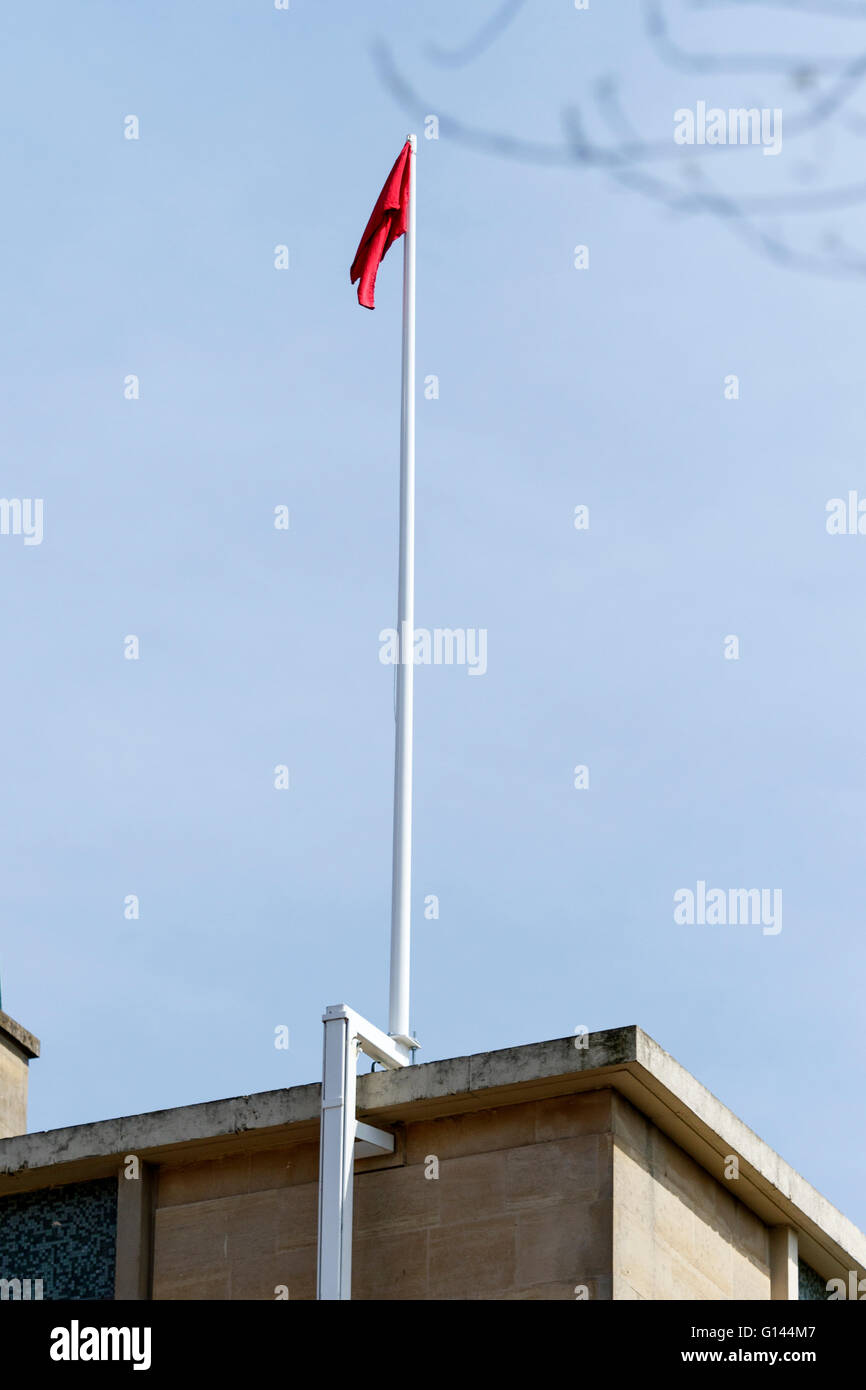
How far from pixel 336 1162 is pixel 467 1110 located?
38.4 inches

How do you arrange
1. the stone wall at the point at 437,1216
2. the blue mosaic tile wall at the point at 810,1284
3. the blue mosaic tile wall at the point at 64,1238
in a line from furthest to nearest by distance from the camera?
the blue mosaic tile wall at the point at 810,1284
the blue mosaic tile wall at the point at 64,1238
the stone wall at the point at 437,1216

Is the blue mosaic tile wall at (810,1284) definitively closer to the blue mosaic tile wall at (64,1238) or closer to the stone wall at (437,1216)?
the stone wall at (437,1216)

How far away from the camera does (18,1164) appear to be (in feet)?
53.8

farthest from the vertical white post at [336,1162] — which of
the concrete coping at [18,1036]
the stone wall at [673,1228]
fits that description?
the concrete coping at [18,1036]

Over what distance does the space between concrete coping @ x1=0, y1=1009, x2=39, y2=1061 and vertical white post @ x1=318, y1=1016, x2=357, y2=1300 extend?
1043cm

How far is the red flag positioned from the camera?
20750 millimetres

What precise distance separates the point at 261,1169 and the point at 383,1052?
117cm

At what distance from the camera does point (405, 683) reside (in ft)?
59.1

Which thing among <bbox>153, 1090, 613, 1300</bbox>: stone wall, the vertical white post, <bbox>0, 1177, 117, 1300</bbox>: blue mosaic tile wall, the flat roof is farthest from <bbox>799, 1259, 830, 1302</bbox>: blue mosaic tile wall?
<bbox>0, 1177, 117, 1300</bbox>: blue mosaic tile wall

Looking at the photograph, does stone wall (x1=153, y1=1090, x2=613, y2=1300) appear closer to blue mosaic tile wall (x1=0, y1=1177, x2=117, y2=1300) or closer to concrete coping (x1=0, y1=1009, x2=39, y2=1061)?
blue mosaic tile wall (x1=0, y1=1177, x2=117, y2=1300)

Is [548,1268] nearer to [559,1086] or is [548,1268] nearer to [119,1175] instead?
[559,1086]

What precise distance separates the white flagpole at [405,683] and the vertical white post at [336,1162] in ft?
3.19

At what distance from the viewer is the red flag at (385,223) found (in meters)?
20.8
